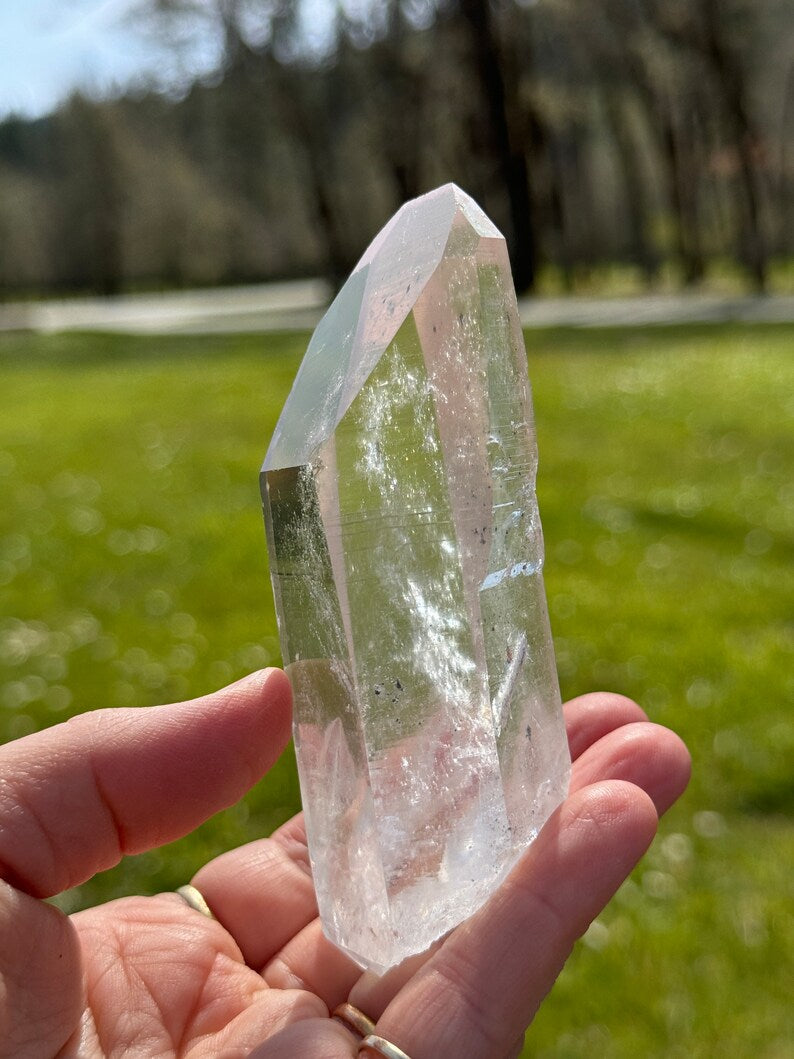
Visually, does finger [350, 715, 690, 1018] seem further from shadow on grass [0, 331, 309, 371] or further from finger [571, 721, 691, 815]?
shadow on grass [0, 331, 309, 371]

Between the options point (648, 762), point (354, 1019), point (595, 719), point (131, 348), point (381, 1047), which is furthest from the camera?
point (131, 348)

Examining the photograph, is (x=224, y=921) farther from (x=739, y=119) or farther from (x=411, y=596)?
(x=739, y=119)

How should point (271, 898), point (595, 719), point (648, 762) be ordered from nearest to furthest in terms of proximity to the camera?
1. point (648, 762)
2. point (271, 898)
3. point (595, 719)

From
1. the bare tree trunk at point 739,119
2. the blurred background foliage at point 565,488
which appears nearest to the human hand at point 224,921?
the blurred background foliage at point 565,488

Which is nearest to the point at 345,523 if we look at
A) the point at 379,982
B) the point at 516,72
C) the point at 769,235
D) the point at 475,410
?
the point at 475,410

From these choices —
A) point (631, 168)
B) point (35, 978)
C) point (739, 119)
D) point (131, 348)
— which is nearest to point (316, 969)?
point (35, 978)

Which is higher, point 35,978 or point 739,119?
point 739,119

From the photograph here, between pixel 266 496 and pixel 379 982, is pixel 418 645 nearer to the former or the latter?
pixel 266 496
